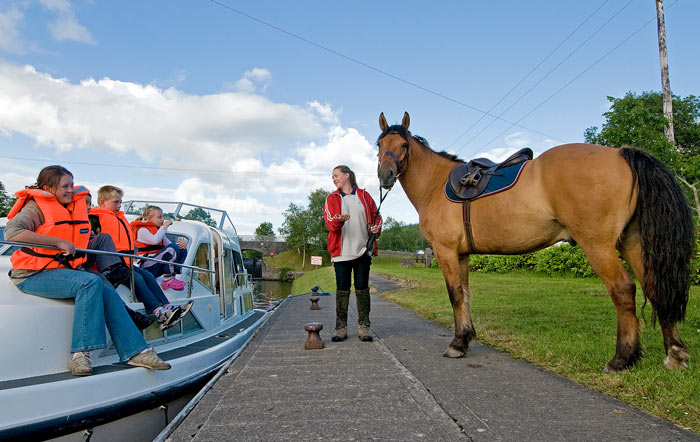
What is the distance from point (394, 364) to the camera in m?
4.07

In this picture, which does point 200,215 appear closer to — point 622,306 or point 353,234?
point 353,234

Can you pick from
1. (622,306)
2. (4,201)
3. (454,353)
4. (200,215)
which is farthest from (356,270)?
(4,201)

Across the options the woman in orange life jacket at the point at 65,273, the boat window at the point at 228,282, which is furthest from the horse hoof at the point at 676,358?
the boat window at the point at 228,282

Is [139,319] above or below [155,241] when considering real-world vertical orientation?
below

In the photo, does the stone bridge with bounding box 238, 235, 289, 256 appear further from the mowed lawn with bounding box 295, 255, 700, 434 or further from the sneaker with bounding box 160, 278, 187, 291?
the sneaker with bounding box 160, 278, 187, 291

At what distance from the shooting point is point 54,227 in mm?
3662

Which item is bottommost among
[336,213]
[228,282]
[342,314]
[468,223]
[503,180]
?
[342,314]

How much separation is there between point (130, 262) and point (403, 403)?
3.06m

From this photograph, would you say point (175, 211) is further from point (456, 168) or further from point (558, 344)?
point (558, 344)

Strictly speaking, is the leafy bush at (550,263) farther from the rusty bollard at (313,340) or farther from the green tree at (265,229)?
the green tree at (265,229)

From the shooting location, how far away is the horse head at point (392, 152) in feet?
16.1

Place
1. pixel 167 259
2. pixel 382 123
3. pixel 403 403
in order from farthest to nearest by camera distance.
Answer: pixel 167 259, pixel 382 123, pixel 403 403

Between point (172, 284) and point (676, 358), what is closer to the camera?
point (676, 358)

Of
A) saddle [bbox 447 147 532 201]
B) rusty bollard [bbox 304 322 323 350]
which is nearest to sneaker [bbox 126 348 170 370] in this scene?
rusty bollard [bbox 304 322 323 350]
